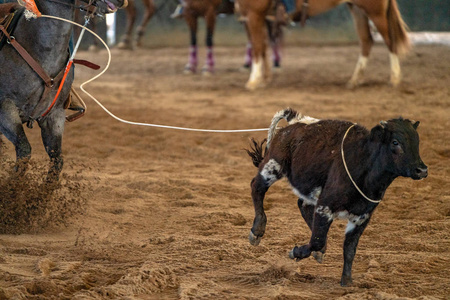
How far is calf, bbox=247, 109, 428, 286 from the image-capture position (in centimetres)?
316

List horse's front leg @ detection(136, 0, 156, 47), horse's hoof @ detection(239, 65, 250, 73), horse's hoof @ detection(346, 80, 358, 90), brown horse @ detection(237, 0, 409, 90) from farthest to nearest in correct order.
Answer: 1. horse's front leg @ detection(136, 0, 156, 47)
2. horse's hoof @ detection(239, 65, 250, 73)
3. horse's hoof @ detection(346, 80, 358, 90)
4. brown horse @ detection(237, 0, 409, 90)

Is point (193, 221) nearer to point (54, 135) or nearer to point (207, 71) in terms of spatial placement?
point (54, 135)

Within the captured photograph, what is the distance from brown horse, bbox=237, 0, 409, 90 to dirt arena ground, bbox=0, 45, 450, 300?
1.61 metres

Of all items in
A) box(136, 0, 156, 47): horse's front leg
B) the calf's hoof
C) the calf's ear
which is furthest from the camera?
box(136, 0, 156, 47): horse's front leg

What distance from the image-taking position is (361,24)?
35.8ft

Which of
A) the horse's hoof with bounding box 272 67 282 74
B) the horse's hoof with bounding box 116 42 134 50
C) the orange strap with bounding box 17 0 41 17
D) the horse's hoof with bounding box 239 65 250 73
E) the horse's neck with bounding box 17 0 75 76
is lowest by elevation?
the horse's hoof with bounding box 116 42 134 50

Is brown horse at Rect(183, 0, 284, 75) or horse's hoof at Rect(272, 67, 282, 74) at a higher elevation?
brown horse at Rect(183, 0, 284, 75)

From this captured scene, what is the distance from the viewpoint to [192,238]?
13.7ft

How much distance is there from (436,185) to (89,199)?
312 cm

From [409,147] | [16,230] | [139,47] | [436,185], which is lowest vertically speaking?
[139,47]

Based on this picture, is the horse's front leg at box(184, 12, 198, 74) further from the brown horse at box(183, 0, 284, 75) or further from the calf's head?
the calf's head

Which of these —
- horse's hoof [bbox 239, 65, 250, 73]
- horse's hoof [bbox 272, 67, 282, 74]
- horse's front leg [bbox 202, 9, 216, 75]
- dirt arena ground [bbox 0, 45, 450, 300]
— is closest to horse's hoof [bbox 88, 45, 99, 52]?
horse's front leg [bbox 202, 9, 216, 75]

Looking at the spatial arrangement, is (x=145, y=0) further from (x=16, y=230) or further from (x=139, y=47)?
(x=16, y=230)

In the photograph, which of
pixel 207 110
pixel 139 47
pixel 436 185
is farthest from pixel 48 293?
pixel 139 47
